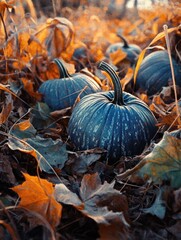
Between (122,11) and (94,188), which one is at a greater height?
(94,188)

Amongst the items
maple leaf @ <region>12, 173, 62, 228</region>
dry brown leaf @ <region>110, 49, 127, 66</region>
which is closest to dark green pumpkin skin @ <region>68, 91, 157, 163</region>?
maple leaf @ <region>12, 173, 62, 228</region>

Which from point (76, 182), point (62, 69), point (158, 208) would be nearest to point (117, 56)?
point (62, 69)

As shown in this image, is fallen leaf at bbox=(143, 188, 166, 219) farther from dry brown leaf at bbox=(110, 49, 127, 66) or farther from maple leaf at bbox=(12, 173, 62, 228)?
dry brown leaf at bbox=(110, 49, 127, 66)

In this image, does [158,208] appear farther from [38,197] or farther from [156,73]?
[156,73]

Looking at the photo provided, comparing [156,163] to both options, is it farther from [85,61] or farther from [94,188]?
[85,61]

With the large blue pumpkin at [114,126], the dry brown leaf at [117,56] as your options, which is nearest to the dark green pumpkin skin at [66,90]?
the large blue pumpkin at [114,126]

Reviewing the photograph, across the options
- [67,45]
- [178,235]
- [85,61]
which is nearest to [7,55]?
[67,45]

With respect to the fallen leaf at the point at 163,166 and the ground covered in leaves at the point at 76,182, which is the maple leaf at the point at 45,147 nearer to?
the ground covered in leaves at the point at 76,182
